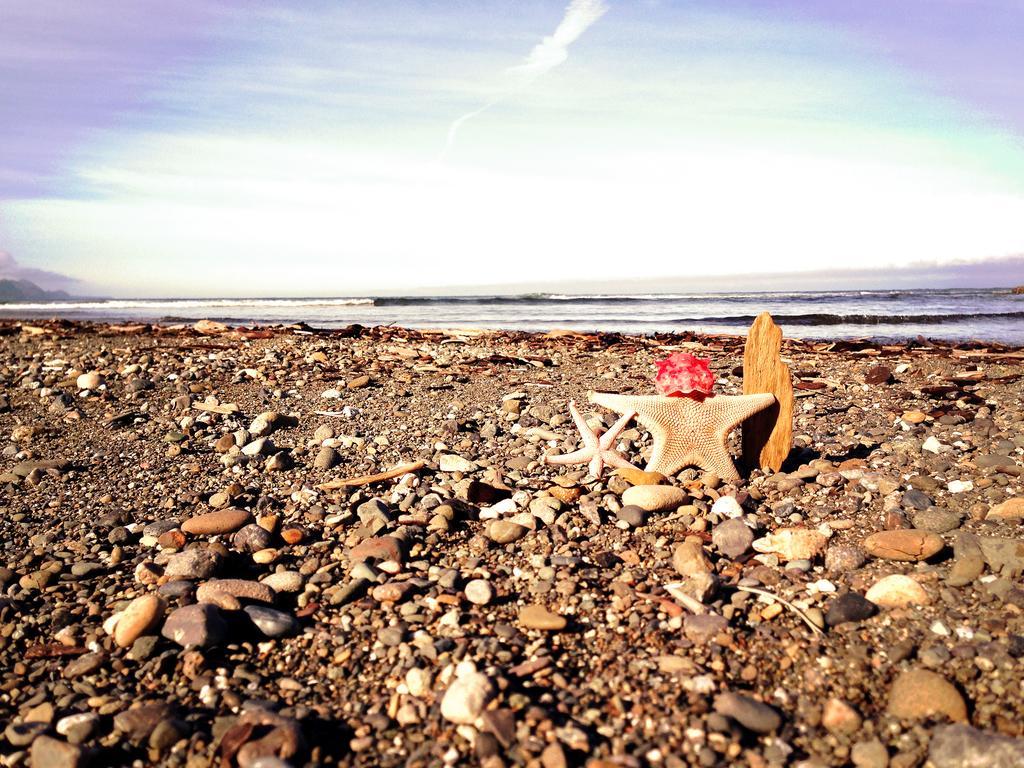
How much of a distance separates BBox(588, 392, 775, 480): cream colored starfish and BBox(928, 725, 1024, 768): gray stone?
224 cm

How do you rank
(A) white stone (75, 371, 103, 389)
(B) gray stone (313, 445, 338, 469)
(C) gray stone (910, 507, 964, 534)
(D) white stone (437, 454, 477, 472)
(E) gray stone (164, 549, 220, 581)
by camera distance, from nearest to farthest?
(E) gray stone (164, 549, 220, 581)
(C) gray stone (910, 507, 964, 534)
(D) white stone (437, 454, 477, 472)
(B) gray stone (313, 445, 338, 469)
(A) white stone (75, 371, 103, 389)

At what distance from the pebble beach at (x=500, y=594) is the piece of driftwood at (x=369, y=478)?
0.8 inches

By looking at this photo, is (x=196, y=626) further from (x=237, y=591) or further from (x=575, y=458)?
(x=575, y=458)

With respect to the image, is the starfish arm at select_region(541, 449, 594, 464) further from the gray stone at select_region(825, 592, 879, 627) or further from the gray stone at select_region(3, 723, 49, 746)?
the gray stone at select_region(3, 723, 49, 746)

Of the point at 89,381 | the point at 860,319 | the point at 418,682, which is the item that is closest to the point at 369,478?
the point at 418,682

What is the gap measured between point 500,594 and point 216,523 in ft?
5.80

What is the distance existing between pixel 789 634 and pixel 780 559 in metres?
0.68

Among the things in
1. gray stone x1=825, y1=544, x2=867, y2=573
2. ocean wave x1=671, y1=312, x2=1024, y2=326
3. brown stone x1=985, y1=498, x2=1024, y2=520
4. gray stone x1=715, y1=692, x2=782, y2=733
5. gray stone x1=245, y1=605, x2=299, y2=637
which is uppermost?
ocean wave x1=671, y1=312, x2=1024, y2=326

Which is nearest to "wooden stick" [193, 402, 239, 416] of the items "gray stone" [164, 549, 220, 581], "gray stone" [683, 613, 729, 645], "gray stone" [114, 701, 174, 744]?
"gray stone" [164, 549, 220, 581]

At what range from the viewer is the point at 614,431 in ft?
14.4

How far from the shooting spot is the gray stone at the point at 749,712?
7.26 feet

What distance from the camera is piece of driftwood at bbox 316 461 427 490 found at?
4.39 m

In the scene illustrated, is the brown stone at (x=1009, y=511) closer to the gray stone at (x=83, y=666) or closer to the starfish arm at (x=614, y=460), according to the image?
the starfish arm at (x=614, y=460)

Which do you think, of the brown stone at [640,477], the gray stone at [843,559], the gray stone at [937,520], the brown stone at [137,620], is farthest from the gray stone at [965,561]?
the brown stone at [137,620]
